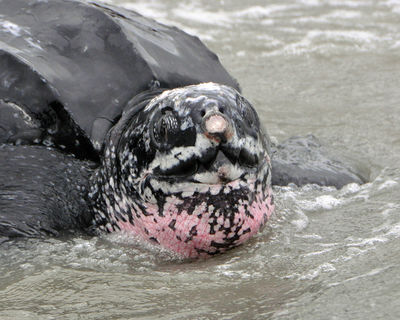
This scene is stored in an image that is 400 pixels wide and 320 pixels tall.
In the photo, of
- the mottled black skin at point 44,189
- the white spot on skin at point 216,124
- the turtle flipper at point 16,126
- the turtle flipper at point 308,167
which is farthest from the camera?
the turtle flipper at point 308,167

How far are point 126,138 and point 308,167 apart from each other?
1.20 m

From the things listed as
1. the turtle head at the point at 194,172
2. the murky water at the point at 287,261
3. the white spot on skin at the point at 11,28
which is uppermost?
the white spot on skin at the point at 11,28

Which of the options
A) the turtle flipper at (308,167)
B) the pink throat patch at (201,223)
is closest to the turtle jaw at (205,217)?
the pink throat patch at (201,223)

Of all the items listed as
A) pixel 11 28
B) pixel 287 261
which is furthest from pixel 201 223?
pixel 11 28

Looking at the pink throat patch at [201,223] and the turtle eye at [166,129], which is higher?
the turtle eye at [166,129]

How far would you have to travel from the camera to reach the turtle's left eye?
318 cm

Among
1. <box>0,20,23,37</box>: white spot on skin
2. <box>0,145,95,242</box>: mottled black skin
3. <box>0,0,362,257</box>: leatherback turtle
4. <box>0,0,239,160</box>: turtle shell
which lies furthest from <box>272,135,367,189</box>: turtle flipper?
<box>0,20,23,37</box>: white spot on skin

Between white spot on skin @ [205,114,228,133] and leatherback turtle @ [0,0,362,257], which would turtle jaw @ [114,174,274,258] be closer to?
leatherback turtle @ [0,0,362,257]

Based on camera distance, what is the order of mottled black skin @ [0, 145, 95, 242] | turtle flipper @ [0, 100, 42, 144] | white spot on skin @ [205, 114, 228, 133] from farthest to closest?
turtle flipper @ [0, 100, 42, 144] < mottled black skin @ [0, 145, 95, 242] < white spot on skin @ [205, 114, 228, 133]

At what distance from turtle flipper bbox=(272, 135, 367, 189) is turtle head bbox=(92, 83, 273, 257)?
65cm

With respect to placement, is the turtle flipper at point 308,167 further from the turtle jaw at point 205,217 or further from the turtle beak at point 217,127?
the turtle beak at point 217,127

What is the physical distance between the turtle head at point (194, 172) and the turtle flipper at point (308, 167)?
649 millimetres

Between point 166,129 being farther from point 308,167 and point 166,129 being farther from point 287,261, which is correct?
point 308,167

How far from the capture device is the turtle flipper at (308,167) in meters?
4.18
